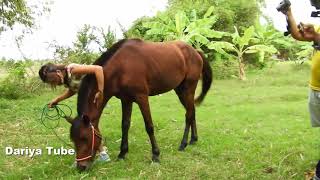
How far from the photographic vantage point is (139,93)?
5.59 m

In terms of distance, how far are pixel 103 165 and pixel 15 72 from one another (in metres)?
8.07

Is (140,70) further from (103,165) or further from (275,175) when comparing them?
(275,175)

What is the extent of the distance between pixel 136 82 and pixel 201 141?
1862mm

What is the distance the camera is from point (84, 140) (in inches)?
197

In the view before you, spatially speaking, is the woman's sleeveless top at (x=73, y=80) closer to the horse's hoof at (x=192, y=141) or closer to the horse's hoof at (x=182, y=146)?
the horse's hoof at (x=182, y=146)

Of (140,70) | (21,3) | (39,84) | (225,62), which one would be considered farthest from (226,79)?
(140,70)

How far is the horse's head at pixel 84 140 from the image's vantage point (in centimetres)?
495

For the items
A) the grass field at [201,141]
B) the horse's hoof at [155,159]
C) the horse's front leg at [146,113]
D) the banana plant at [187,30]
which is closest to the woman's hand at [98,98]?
the horse's front leg at [146,113]

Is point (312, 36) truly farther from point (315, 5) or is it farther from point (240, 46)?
point (240, 46)

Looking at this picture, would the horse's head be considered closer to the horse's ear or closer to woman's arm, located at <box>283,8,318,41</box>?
the horse's ear

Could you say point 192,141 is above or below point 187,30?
below

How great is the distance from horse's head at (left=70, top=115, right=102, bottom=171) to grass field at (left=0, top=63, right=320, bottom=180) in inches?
6.8

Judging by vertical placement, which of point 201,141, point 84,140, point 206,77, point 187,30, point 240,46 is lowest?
point 201,141

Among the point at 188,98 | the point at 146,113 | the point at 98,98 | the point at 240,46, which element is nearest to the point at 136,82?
the point at 146,113
